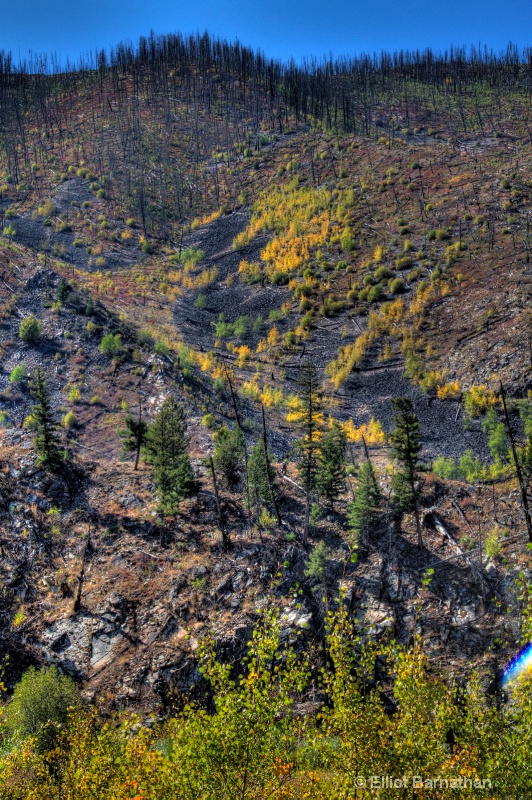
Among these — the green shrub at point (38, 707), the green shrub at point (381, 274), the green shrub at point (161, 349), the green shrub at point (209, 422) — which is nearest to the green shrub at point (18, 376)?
the green shrub at point (161, 349)

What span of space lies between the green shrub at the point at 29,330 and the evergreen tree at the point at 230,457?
25.9m

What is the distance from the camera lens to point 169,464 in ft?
110

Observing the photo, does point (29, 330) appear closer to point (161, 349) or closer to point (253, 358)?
point (161, 349)

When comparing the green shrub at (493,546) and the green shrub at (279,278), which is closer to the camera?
the green shrub at (493,546)

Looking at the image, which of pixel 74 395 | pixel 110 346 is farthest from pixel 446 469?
pixel 110 346

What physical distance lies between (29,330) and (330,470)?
34.7 m

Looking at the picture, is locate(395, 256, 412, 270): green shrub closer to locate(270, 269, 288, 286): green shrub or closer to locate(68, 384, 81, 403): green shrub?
locate(270, 269, 288, 286): green shrub

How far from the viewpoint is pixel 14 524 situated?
106ft

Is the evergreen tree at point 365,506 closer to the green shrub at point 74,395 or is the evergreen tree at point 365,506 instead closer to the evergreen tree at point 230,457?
the evergreen tree at point 230,457

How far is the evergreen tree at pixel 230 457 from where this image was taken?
36.8m

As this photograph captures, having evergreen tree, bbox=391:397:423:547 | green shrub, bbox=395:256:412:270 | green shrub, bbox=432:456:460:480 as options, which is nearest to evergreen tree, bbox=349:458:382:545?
evergreen tree, bbox=391:397:423:547

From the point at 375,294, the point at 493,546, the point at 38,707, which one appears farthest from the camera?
the point at 375,294

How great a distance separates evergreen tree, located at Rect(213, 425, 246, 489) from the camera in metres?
36.8

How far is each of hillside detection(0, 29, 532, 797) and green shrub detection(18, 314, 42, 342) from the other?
0.61m
